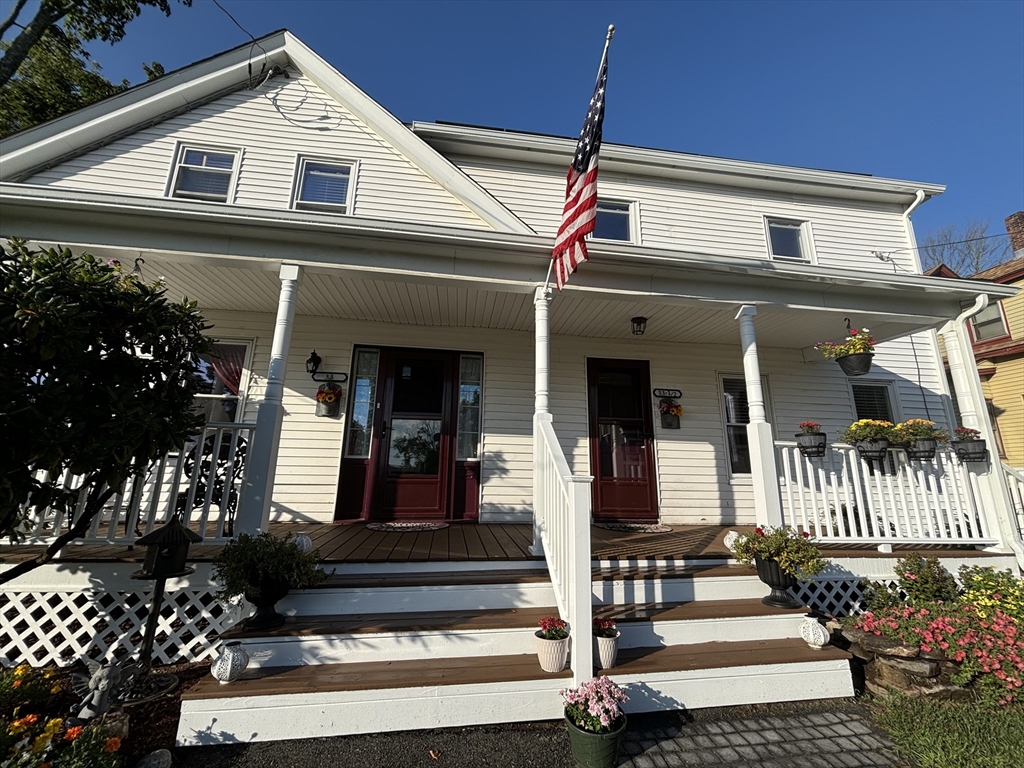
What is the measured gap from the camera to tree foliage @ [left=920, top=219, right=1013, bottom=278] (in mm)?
15953

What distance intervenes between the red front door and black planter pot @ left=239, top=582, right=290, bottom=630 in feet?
12.7

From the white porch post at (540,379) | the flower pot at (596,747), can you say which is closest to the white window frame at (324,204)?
the white porch post at (540,379)

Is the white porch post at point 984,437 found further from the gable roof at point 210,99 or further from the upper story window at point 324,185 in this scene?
the upper story window at point 324,185

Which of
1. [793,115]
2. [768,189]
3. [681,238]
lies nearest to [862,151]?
[793,115]

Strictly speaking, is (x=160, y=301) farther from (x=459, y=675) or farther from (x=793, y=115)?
(x=793, y=115)

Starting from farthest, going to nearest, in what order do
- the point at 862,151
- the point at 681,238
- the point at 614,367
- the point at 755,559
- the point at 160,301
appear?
the point at 862,151
the point at 681,238
the point at 614,367
the point at 755,559
the point at 160,301

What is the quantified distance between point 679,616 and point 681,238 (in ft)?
19.3

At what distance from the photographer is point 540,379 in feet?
12.8

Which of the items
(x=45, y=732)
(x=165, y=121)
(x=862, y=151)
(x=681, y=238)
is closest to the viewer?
(x=45, y=732)

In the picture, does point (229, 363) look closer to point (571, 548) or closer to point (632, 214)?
point (571, 548)

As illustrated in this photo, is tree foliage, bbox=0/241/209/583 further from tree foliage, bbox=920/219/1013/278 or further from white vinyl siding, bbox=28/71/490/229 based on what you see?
tree foliage, bbox=920/219/1013/278

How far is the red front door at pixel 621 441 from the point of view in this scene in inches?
225

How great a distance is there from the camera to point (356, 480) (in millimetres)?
5258

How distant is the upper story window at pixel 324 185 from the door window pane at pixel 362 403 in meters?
2.02
